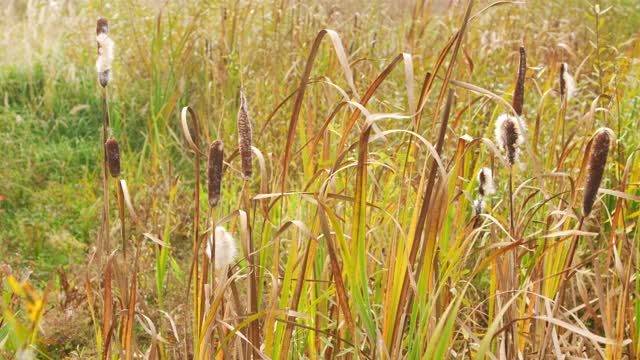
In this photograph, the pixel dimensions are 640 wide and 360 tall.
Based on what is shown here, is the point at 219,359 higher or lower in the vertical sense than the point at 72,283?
higher

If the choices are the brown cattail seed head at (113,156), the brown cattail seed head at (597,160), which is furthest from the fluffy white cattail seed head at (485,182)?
the brown cattail seed head at (113,156)

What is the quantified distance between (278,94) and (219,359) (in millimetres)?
2202

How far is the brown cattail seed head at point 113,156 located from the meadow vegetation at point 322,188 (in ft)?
0.25

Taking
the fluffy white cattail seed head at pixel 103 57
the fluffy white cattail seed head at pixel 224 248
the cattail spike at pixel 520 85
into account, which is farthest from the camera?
the fluffy white cattail seed head at pixel 103 57

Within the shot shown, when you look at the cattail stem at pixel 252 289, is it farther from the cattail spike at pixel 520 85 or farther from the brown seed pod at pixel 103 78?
the cattail spike at pixel 520 85

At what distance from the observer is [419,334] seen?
1.48 meters

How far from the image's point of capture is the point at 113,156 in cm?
159

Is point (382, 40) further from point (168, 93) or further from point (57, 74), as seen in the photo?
point (57, 74)

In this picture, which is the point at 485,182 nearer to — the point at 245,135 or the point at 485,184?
the point at 485,184

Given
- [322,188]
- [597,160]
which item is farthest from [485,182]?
[322,188]

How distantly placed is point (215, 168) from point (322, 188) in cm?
20

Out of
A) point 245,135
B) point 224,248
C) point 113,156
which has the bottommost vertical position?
point 224,248

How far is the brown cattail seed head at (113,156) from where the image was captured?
1576 millimetres

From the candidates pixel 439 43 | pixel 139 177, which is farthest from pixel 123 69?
pixel 439 43
